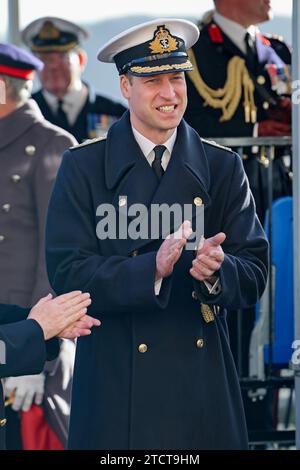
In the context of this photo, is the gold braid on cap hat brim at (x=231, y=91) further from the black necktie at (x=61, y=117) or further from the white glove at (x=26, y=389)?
the black necktie at (x=61, y=117)

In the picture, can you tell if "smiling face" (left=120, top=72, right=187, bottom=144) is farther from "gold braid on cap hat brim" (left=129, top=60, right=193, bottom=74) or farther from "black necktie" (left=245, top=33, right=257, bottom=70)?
"black necktie" (left=245, top=33, right=257, bottom=70)

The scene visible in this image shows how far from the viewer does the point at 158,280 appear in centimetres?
455

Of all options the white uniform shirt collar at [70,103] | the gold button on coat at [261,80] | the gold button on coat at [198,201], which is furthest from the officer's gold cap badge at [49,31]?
the gold button on coat at [198,201]

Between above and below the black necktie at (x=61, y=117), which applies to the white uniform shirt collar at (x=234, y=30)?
above

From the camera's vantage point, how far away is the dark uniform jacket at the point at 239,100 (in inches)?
255

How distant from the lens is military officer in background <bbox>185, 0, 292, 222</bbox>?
6.55 m

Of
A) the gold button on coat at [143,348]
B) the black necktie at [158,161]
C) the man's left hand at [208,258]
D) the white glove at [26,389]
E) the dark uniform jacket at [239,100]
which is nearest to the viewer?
the man's left hand at [208,258]

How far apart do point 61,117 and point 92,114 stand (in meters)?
0.19

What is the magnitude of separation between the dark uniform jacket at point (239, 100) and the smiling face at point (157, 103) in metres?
1.74

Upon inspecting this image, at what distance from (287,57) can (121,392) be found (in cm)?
261

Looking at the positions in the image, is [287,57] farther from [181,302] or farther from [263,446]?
[181,302]

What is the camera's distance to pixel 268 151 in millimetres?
6316

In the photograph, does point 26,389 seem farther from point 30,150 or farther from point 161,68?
point 161,68

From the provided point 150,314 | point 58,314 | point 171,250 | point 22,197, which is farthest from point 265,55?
point 58,314
